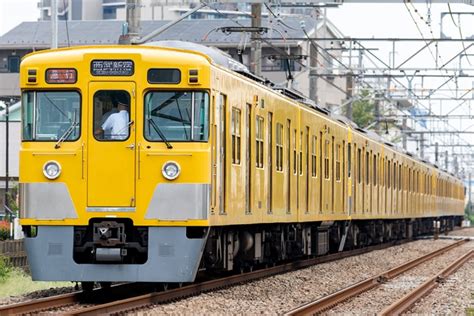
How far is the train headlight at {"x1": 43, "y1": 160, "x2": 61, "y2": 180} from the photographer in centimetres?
1394

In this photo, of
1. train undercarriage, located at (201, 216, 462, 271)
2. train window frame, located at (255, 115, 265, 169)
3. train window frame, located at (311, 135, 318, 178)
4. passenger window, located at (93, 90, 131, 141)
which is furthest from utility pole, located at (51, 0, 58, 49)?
passenger window, located at (93, 90, 131, 141)

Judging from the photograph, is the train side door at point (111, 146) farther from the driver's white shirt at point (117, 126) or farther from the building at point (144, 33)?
the building at point (144, 33)

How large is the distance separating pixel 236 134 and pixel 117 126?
231 centimetres

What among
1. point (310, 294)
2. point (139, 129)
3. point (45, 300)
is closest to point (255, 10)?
point (310, 294)

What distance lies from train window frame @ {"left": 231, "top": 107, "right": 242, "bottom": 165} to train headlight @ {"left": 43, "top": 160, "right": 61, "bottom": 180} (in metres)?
2.66

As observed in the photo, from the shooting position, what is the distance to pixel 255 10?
26.3 meters

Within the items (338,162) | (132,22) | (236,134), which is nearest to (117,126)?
(236,134)

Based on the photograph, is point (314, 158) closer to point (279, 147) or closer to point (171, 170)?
point (279, 147)

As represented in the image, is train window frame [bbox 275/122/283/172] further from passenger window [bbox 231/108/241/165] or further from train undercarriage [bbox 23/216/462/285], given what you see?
train undercarriage [bbox 23/216/462/285]

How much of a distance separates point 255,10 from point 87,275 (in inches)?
532

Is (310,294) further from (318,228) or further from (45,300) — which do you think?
(318,228)

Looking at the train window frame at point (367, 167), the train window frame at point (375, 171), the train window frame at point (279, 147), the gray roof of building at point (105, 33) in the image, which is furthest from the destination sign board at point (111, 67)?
the gray roof of building at point (105, 33)

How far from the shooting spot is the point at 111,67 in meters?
14.2

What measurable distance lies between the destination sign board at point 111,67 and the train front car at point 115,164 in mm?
12
